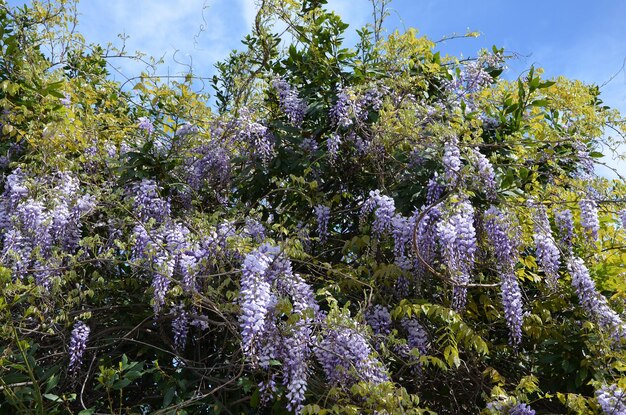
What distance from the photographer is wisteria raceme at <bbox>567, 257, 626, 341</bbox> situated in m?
3.97

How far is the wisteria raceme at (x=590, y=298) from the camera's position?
13.0ft

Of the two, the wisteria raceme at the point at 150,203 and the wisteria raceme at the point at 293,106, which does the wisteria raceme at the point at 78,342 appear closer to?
the wisteria raceme at the point at 150,203

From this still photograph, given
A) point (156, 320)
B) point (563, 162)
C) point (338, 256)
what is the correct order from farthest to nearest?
point (563, 162) → point (338, 256) → point (156, 320)

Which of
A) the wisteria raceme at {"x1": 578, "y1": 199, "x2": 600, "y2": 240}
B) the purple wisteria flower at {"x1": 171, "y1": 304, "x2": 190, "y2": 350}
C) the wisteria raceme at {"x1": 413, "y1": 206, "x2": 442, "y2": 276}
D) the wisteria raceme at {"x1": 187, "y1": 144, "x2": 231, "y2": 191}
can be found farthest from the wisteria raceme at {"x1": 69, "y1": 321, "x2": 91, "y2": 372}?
the wisteria raceme at {"x1": 578, "y1": 199, "x2": 600, "y2": 240}

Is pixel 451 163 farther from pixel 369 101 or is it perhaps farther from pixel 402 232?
pixel 369 101

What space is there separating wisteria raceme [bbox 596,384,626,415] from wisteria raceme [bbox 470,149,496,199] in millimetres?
1167

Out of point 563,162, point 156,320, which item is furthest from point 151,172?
point 563,162

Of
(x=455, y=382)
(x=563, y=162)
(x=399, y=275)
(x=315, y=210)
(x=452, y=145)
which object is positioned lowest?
(x=455, y=382)

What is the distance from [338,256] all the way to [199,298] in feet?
3.68

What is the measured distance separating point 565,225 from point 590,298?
49cm

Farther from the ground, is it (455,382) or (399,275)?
(399,275)

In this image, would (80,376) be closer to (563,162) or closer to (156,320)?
(156,320)

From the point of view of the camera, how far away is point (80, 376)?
3949 mm

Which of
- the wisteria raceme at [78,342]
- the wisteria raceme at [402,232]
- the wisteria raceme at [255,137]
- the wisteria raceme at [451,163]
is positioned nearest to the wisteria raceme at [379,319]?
the wisteria raceme at [402,232]
